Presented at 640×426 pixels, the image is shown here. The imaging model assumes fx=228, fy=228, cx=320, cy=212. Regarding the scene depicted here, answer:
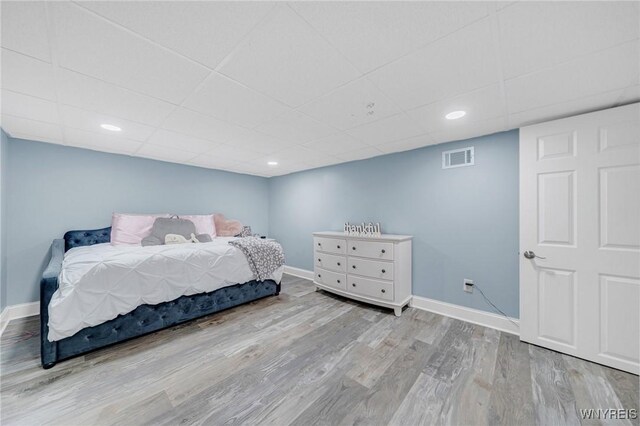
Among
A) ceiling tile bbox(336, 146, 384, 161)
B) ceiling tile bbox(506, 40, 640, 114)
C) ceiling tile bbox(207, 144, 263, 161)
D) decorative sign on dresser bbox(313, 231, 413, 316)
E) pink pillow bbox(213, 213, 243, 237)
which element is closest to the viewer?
ceiling tile bbox(506, 40, 640, 114)

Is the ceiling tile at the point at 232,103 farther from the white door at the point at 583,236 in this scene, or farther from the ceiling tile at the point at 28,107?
the white door at the point at 583,236

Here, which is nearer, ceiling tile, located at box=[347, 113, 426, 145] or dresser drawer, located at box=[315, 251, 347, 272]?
ceiling tile, located at box=[347, 113, 426, 145]

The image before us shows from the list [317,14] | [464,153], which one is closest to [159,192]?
[317,14]

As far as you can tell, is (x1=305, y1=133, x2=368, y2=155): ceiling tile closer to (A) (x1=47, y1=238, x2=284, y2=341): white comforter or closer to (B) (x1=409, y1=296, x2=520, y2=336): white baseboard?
(A) (x1=47, y1=238, x2=284, y2=341): white comforter

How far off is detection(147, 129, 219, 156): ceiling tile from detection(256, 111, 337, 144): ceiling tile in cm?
97

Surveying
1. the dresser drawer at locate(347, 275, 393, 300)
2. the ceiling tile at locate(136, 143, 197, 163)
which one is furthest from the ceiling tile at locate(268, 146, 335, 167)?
the dresser drawer at locate(347, 275, 393, 300)

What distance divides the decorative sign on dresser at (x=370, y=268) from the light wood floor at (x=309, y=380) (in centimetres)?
54

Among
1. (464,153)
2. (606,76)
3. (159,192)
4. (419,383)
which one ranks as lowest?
(419,383)

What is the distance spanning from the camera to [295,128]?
250 centimetres

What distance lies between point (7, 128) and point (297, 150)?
10.4 feet

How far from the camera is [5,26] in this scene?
1.13 metres

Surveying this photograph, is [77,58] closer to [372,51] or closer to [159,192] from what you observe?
[372,51]

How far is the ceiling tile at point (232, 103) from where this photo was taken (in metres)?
1.69

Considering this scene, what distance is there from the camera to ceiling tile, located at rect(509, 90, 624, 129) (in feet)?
5.96
